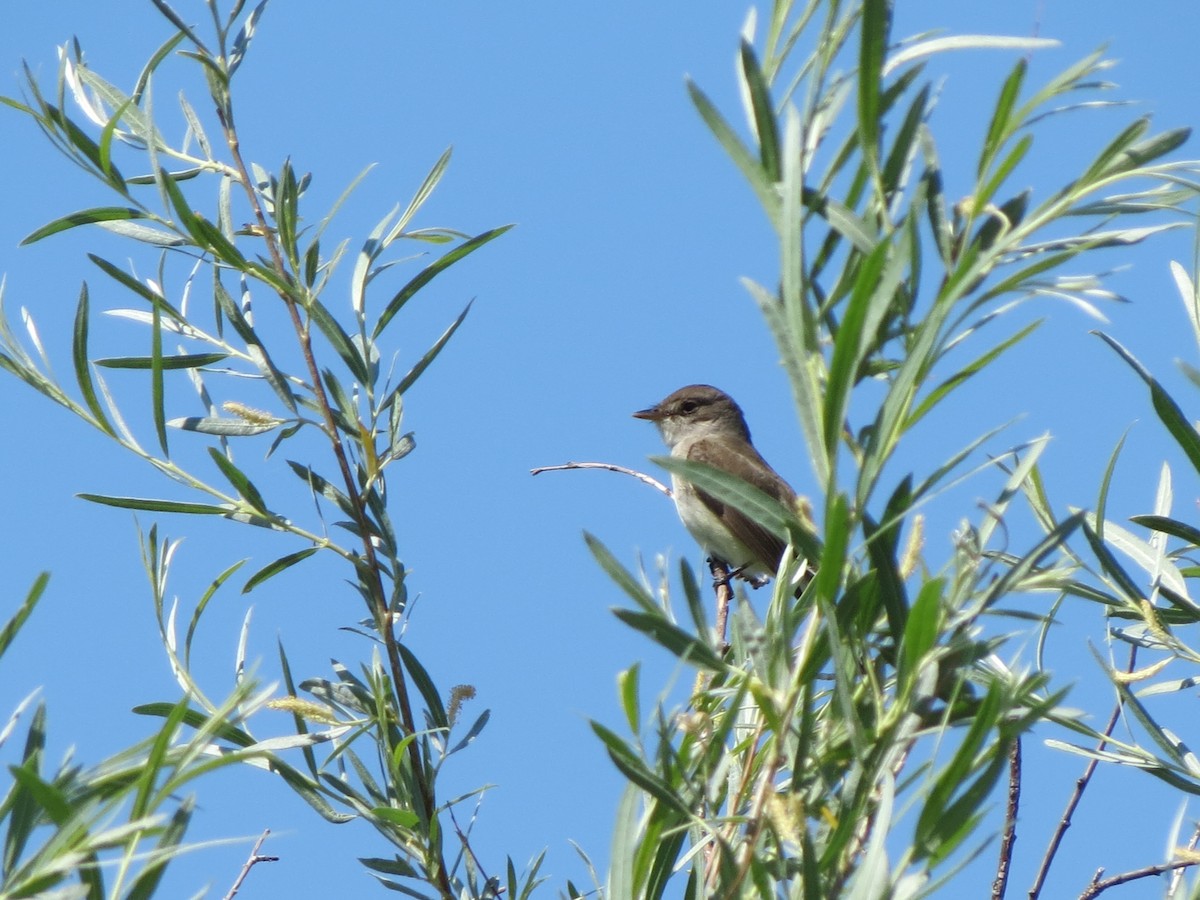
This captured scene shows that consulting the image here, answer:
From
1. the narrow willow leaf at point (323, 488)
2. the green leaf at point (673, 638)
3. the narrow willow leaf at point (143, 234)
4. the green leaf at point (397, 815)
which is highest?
the narrow willow leaf at point (143, 234)

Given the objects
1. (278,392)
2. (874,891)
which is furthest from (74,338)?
(874,891)

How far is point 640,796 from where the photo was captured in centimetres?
175

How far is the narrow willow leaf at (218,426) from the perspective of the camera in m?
2.59

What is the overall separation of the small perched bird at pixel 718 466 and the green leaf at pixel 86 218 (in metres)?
3.71

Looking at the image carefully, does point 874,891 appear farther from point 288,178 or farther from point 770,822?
point 288,178

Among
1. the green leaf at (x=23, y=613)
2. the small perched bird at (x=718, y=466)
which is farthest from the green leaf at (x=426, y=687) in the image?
the small perched bird at (x=718, y=466)

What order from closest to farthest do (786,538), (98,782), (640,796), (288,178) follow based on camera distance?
(98,782) → (786,538) → (640,796) → (288,178)

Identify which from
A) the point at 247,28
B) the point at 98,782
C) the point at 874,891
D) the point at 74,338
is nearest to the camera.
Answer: the point at 874,891

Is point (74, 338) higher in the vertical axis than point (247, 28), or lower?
lower

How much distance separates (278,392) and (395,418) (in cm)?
23

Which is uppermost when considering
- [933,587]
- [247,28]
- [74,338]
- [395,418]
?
[247,28]

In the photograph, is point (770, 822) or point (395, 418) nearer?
point (770, 822)

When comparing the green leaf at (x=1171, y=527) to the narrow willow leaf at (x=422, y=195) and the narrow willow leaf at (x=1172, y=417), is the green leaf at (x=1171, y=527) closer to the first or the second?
the narrow willow leaf at (x=1172, y=417)

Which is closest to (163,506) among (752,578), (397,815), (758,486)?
(397,815)
